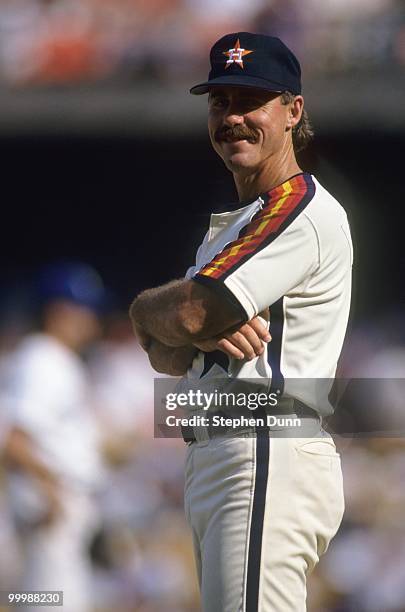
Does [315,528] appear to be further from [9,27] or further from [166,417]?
[9,27]

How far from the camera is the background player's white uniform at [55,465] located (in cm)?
333

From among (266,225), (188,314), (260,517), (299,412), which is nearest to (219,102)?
(266,225)

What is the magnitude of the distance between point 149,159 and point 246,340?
356 cm

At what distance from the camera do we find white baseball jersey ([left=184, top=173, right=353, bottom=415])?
1.48m

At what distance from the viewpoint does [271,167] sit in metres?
1.66

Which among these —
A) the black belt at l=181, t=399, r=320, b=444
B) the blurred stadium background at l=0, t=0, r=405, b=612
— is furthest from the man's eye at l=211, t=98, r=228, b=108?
the blurred stadium background at l=0, t=0, r=405, b=612

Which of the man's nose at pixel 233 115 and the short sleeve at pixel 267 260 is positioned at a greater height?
the man's nose at pixel 233 115

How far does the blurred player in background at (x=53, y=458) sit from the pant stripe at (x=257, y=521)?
6.38ft

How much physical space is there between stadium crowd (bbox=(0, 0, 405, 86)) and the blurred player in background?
1.57m

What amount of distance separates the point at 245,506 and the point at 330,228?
0.42 meters

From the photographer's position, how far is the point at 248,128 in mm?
1646

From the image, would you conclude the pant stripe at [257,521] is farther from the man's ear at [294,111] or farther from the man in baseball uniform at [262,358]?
the man's ear at [294,111]

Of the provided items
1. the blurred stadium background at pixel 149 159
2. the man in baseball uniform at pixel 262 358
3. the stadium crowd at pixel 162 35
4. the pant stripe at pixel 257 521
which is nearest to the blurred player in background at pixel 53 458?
the blurred stadium background at pixel 149 159

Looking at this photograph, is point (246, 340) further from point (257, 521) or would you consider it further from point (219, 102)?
point (219, 102)
